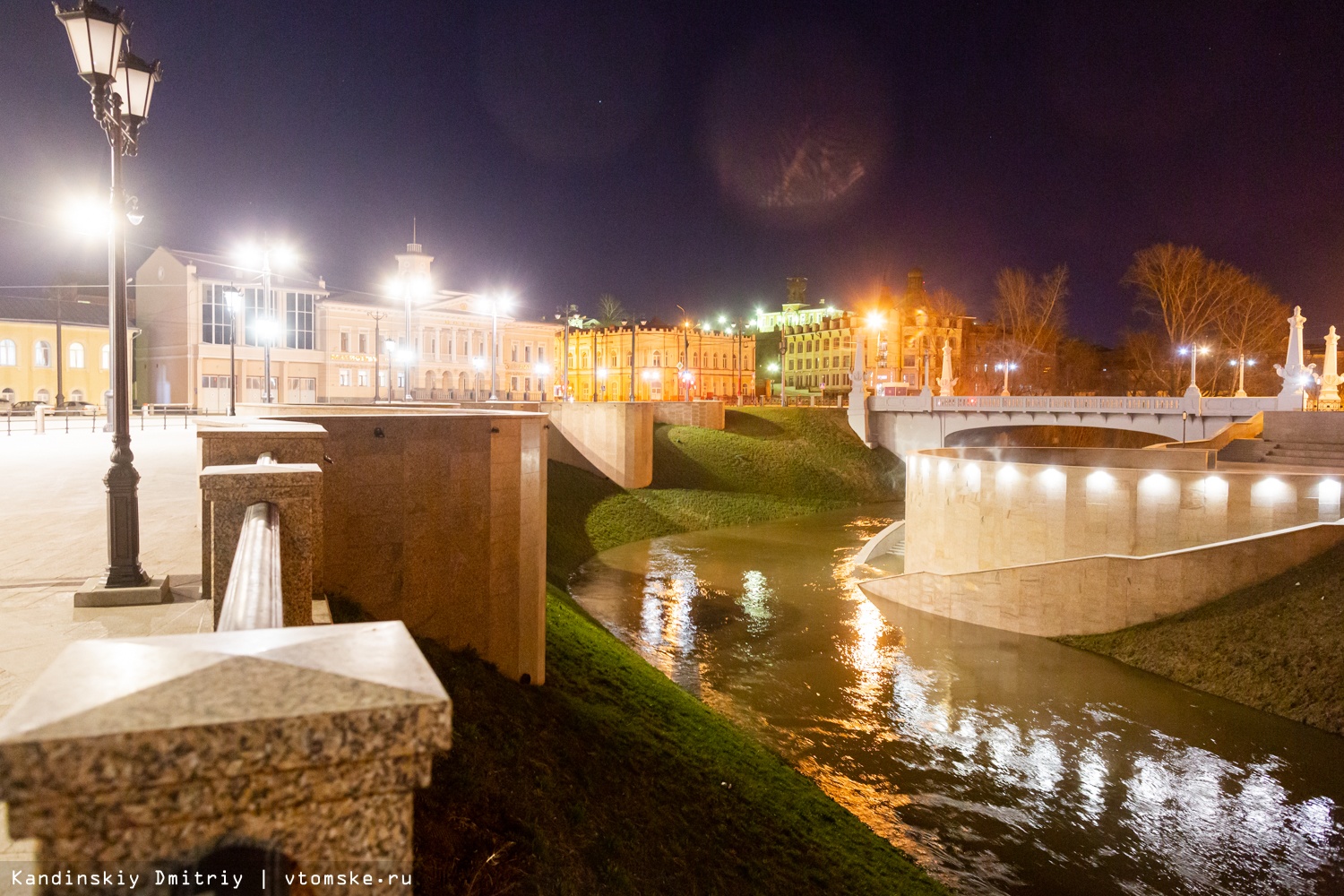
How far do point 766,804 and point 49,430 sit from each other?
114 ft

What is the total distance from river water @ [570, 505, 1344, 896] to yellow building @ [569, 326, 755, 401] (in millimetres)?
62019

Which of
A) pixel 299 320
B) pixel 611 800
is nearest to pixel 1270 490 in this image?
pixel 611 800

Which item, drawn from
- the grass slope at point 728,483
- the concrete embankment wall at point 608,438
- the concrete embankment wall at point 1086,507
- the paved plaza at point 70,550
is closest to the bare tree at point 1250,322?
the grass slope at point 728,483

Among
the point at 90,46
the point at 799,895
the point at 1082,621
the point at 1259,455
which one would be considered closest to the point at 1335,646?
the point at 1082,621

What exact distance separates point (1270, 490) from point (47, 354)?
212 ft

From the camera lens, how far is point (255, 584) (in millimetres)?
3258

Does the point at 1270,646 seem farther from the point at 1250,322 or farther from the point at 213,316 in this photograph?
the point at 213,316

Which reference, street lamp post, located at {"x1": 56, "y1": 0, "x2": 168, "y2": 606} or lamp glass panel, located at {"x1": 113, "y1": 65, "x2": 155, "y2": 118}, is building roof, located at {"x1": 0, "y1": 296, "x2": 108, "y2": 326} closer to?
lamp glass panel, located at {"x1": 113, "y1": 65, "x2": 155, "y2": 118}

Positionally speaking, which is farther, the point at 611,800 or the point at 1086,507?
the point at 1086,507

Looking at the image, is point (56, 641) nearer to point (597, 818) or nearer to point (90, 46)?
point (597, 818)

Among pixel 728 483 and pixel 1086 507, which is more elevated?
pixel 1086 507

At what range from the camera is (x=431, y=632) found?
439 inches

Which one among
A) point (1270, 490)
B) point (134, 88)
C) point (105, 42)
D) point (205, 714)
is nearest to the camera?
point (205, 714)

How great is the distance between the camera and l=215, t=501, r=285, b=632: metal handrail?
9.32 feet
